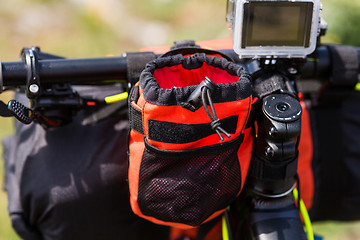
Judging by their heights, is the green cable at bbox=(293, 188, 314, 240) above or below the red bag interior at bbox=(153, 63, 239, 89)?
below

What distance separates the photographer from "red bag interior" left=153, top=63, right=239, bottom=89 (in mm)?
839

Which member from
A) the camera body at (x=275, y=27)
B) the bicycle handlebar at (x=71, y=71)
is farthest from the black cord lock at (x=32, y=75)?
the camera body at (x=275, y=27)

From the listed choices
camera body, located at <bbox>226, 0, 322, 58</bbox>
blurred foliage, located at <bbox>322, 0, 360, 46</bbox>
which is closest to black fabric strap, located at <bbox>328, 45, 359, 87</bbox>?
camera body, located at <bbox>226, 0, 322, 58</bbox>

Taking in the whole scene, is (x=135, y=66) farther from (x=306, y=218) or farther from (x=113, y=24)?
(x=113, y=24)

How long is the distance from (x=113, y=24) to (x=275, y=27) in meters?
2.02

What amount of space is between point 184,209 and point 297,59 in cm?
Result: 42

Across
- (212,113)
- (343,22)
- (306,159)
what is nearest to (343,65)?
(306,159)

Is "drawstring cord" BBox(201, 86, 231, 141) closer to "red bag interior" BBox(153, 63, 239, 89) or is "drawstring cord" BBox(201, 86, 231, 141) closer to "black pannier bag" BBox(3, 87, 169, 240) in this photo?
"red bag interior" BBox(153, 63, 239, 89)

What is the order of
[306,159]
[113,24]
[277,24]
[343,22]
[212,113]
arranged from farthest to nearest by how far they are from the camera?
[113,24] < [343,22] < [306,159] < [277,24] < [212,113]

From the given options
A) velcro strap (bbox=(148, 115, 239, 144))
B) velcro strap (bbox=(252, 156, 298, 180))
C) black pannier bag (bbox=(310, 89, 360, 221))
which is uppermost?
velcro strap (bbox=(148, 115, 239, 144))

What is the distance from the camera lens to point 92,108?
1.12 metres

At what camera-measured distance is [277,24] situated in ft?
2.81

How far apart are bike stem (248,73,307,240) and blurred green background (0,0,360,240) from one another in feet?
5.44

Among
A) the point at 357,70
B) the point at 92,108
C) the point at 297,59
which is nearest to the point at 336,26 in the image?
the point at 357,70
